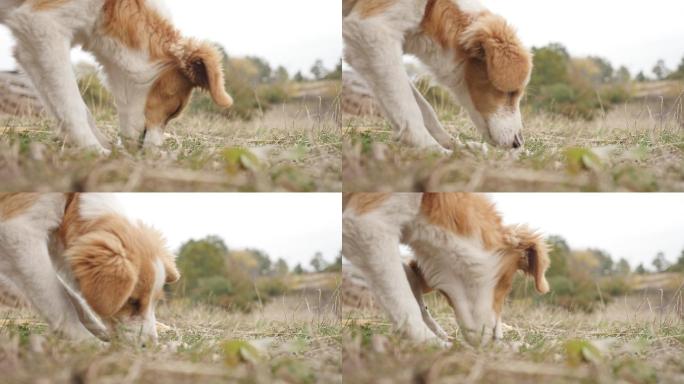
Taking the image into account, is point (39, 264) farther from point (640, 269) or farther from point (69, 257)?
point (640, 269)

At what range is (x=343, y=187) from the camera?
6.81 meters

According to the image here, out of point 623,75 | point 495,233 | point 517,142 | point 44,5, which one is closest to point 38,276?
point 44,5

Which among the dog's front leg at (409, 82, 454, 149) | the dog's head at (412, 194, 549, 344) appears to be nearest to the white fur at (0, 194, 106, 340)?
the dog's head at (412, 194, 549, 344)

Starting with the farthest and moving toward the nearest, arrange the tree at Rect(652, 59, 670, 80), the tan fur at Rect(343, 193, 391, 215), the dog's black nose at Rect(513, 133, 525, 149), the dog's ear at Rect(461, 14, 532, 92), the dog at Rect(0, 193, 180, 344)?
the tree at Rect(652, 59, 670, 80)
the dog's black nose at Rect(513, 133, 525, 149)
the dog's ear at Rect(461, 14, 532, 92)
the tan fur at Rect(343, 193, 391, 215)
the dog at Rect(0, 193, 180, 344)

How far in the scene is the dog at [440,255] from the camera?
262 inches

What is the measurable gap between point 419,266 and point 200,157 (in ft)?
4.71

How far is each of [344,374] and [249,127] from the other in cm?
170

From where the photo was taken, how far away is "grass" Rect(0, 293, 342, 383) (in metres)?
6.46

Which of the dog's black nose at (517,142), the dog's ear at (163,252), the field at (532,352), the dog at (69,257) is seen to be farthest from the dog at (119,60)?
the dog's black nose at (517,142)

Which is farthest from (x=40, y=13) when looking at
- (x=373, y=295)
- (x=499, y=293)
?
(x=499, y=293)

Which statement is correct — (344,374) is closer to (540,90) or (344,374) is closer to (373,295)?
(373,295)

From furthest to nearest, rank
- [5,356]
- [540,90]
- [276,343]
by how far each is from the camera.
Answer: [540,90] → [276,343] → [5,356]

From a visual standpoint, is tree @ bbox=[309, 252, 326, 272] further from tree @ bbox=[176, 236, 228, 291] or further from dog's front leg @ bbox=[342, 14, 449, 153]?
dog's front leg @ bbox=[342, 14, 449, 153]

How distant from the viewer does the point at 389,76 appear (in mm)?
6754
